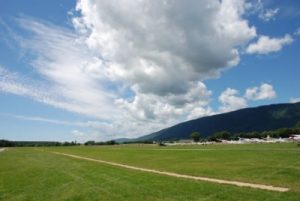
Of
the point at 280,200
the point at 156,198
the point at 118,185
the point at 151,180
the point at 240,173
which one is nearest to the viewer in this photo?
the point at 280,200

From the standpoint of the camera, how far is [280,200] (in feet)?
50.3

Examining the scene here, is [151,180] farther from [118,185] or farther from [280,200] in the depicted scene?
[280,200]

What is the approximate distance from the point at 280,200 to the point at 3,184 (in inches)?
788

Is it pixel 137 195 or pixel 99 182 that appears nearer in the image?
pixel 137 195

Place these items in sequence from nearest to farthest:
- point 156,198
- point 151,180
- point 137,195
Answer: point 156,198, point 137,195, point 151,180

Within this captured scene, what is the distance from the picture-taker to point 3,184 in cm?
2616

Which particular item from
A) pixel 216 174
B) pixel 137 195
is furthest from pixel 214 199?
pixel 216 174

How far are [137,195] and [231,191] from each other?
4887mm

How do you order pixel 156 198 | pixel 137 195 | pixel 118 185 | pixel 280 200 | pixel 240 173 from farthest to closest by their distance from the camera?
pixel 240 173
pixel 118 185
pixel 137 195
pixel 156 198
pixel 280 200

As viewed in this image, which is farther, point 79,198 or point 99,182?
point 99,182

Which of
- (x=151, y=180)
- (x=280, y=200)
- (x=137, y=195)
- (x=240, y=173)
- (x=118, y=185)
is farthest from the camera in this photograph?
(x=240, y=173)

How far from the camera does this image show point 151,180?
2386 cm

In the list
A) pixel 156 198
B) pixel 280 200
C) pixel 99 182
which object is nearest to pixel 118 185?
pixel 99 182

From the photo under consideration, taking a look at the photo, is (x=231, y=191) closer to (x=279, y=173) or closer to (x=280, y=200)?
(x=280, y=200)
